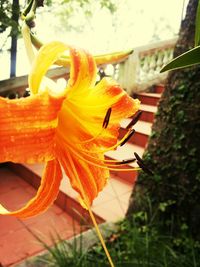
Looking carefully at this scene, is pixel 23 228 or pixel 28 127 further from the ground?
pixel 28 127

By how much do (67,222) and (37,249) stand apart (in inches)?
20.2

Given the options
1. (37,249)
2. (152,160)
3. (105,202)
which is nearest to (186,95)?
(152,160)

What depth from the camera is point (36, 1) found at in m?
0.45

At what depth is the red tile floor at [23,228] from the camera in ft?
8.55

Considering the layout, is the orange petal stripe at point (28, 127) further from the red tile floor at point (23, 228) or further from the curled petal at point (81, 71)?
the red tile floor at point (23, 228)

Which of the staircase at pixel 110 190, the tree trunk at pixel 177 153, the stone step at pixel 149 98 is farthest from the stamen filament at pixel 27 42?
the stone step at pixel 149 98

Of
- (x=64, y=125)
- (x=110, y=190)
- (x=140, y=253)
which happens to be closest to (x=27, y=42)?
(x=64, y=125)

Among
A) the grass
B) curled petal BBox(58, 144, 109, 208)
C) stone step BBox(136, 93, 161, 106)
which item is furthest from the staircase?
curled petal BBox(58, 144, 109, 208)

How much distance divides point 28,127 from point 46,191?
16 centimetres

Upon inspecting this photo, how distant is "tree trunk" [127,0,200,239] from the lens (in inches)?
91.3

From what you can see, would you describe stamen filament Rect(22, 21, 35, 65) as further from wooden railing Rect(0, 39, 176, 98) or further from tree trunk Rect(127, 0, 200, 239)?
wooden railing Rect(0, 39, 176, 98)

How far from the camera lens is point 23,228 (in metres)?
2.97

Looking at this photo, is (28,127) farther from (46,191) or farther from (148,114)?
(148,114)

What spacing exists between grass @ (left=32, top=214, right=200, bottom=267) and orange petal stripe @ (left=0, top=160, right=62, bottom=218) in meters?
1.46
